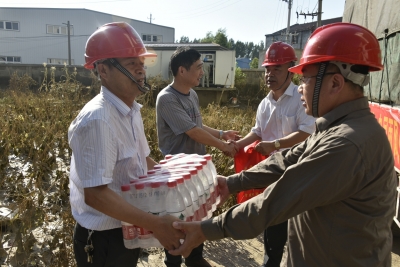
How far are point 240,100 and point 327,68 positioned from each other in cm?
1836

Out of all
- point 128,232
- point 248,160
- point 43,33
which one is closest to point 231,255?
point 248,160

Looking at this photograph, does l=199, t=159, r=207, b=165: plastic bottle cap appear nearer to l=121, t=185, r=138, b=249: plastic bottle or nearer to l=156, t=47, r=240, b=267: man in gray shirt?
l=121, t=185, r=138, b=249: plastic bottle

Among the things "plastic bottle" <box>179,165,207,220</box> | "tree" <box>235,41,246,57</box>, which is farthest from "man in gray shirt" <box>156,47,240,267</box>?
"tree" <box>235,41,246,57</box>

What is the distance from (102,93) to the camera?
2.02m

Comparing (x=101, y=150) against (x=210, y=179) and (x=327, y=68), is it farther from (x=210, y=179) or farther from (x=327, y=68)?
(x=327, y=68)

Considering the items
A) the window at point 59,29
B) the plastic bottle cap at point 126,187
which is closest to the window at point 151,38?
the window at point 59,29

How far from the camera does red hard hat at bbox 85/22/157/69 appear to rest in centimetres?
200

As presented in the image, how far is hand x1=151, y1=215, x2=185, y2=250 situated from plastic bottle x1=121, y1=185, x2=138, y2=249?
151 mm

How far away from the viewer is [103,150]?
5.78 ft

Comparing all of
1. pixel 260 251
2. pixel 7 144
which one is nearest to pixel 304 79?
pixel 260 251

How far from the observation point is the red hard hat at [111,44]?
2.00 meters

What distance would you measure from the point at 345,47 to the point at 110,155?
125cm

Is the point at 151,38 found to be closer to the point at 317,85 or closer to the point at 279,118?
the point at 279,118

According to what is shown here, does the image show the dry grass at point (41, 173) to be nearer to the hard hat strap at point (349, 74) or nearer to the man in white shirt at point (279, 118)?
the man in white shirt at point (279, 118)
